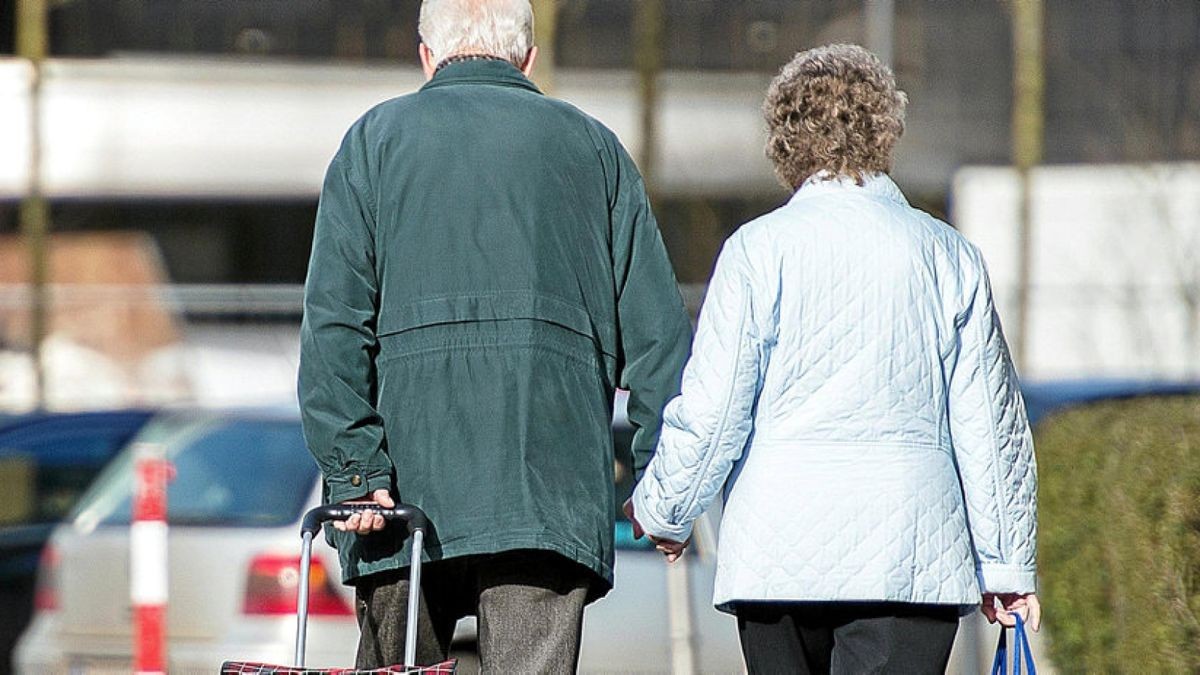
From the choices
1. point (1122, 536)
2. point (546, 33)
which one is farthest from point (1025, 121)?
point (1122, 536)

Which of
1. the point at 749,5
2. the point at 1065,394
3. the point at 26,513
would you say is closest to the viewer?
the point at 26,513

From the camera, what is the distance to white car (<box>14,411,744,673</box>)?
253 inches

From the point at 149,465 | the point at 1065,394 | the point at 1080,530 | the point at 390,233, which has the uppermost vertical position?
the point at 390,233

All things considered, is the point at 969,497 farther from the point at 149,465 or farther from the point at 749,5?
the point at 749,5

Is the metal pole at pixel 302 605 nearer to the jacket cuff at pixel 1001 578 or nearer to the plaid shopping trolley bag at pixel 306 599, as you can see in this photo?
the plaid shopping trolley bag at pixel 306 599

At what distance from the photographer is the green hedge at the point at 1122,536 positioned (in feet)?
16.7

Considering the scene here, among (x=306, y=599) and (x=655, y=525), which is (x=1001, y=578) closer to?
(x=655, y=525)

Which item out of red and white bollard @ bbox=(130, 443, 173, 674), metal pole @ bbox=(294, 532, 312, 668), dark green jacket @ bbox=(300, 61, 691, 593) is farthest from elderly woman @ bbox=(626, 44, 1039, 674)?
red and white bollard @ bbox=(130, 443, 173, 674)

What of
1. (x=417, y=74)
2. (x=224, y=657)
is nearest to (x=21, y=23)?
(x=417, y=74)

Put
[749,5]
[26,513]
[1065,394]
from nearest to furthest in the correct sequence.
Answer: [26,513] → [1065,394] → [749,5]

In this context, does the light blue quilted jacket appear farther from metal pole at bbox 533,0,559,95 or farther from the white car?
metal pole at bbox 533,0,559,95

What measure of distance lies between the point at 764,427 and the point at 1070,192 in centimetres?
1352

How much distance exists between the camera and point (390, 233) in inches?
153

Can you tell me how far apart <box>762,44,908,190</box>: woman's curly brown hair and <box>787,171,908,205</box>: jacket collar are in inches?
0.5
